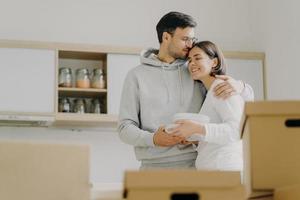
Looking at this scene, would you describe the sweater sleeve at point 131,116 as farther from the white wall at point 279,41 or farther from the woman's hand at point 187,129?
the white wall at point 279,41

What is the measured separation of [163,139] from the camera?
2.12 meters

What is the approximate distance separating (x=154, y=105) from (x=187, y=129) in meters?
0.26

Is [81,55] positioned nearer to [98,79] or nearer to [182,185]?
[98,79]

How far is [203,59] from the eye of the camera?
2293 mm

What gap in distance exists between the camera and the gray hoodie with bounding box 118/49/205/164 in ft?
7.25

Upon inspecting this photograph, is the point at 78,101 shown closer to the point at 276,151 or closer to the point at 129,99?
the point at 129,99

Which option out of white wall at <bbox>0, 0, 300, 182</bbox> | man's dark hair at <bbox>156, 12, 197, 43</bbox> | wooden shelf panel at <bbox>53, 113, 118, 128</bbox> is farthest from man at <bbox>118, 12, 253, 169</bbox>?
white wall at <bbox>0, 0, 300, 182</bbox>

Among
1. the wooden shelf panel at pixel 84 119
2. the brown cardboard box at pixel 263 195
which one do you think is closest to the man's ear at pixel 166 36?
the brown cardboard box at pixel 263 195

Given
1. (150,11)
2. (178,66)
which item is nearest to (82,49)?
A: (150,11)

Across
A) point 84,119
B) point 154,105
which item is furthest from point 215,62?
point 84,119

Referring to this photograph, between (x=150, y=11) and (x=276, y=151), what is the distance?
2834mm

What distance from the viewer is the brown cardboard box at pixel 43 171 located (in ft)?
5.15

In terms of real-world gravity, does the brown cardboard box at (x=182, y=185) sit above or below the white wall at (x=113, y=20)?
below

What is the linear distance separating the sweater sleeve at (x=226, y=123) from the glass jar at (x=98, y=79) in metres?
1.83
